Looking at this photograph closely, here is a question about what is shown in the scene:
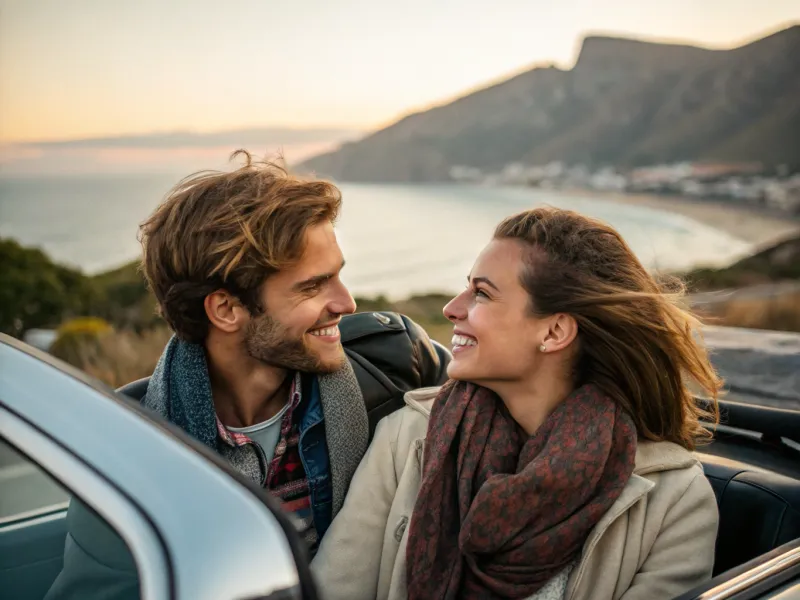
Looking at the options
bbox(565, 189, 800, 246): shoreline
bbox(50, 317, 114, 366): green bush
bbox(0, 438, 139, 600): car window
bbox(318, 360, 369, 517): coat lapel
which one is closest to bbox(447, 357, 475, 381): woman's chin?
bbox(318, 360, 369, 517): coat lapel

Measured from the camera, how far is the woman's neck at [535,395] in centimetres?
232

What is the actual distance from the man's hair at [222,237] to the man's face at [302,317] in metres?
0.04

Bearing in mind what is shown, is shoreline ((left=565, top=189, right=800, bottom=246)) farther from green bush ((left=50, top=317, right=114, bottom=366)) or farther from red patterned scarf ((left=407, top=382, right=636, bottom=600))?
red patterned scarf ((left=407, top=382, right=636, bottom=600))

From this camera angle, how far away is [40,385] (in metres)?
1.15

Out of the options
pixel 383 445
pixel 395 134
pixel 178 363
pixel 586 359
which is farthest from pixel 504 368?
pixel 395 134

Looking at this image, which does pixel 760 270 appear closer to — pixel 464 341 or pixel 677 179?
pixel 464 341

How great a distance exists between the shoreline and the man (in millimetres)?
35612

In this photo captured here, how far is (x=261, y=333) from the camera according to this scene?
244 centimetres

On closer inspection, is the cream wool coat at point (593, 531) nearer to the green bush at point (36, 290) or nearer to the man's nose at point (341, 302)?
the man's nose at point (341, 302)

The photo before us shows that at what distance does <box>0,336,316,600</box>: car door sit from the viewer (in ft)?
3.17

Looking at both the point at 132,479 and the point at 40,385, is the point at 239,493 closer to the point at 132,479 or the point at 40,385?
the point at 132,479

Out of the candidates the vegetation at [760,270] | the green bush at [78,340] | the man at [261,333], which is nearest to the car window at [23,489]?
the man at [261,333]

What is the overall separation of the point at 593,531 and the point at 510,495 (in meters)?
0.24

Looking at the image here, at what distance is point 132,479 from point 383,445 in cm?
147
